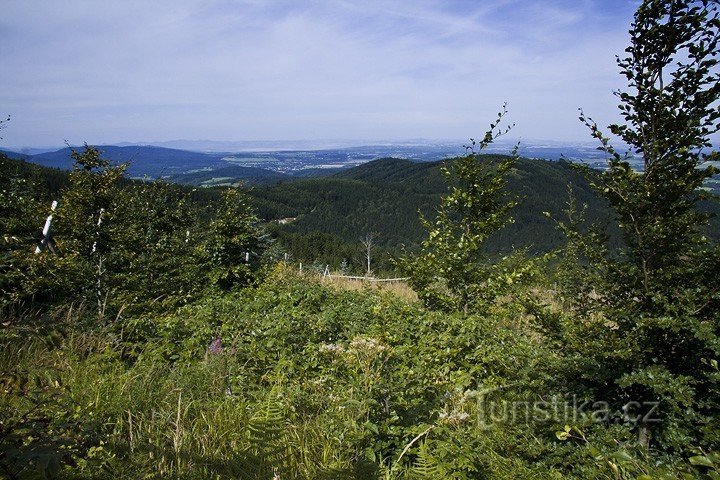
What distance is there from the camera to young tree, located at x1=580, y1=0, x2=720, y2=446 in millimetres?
2670

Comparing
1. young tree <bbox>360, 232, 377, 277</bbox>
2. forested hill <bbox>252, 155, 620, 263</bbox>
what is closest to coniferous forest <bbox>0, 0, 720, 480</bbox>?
young tree <bbox>360, 232, 377, 277</bbox>

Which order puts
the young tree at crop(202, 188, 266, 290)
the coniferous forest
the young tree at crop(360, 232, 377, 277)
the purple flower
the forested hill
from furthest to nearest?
the forested hill < the young tree at crop(360, 232, 377, 277) < the young tree at crop(202, 188, 266, 290) < the purple flower < the coniferous forest

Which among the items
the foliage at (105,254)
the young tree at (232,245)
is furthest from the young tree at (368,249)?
the foliage at (105,254)

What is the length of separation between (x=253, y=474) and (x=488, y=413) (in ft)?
6.98

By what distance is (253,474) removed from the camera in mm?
2033

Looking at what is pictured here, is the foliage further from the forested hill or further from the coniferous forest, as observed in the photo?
the forested hill

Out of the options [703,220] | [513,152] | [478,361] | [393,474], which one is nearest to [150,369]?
[393,474]

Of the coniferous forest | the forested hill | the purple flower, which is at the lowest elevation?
the forested hill

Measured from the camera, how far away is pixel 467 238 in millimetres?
5645

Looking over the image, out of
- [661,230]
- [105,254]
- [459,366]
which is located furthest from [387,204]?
[661,230]

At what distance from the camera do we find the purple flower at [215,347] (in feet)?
14.0

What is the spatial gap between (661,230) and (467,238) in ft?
9.68

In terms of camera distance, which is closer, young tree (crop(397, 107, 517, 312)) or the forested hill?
young tree (crop(397, 107, 517, 312))

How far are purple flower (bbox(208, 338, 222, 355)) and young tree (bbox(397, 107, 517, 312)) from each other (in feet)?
8.59
